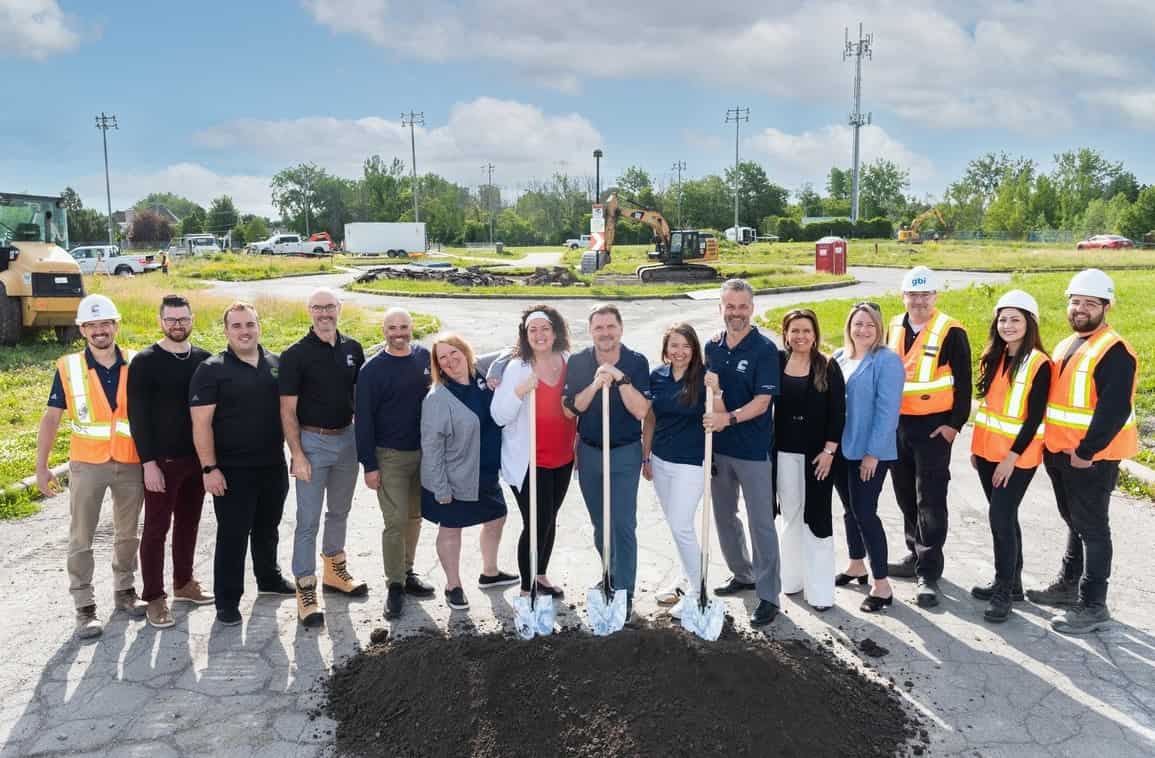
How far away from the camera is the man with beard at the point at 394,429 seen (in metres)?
5.06

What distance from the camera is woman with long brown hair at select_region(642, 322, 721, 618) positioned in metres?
4.86

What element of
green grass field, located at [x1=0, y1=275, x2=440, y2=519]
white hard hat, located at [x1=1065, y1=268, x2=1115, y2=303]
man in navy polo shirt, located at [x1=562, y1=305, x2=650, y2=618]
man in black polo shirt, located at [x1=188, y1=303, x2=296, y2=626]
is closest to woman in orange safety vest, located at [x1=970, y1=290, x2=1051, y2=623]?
white hard hat, located at [x1=1065, y1=268, x2=1115, y2=303]

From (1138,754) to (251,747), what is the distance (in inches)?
153

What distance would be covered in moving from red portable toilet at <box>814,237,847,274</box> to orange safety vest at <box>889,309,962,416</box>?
2911 centimetres

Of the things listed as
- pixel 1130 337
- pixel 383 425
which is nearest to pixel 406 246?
pixel 1130 337

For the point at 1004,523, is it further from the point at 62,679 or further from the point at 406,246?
the point at 406,246

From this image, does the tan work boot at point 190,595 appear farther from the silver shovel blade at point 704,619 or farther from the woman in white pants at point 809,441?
the woman in white pants at point 809,441

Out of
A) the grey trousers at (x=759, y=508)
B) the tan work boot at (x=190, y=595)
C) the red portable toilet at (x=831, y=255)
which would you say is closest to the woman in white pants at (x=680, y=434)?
the grey trousers at (x=759, y=508)

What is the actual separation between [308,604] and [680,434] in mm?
2402

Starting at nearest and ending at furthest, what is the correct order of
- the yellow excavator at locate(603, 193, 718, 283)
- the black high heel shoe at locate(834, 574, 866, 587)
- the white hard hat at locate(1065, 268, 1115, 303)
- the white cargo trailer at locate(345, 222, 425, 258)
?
the white hard hat at locate(1065, 268, 1115, 303)
the black high heel shoe at locate(834, 574, 866, 587)
the yellow excavator at locate(603, 193, 718, 283)
the white cargo trailer at locate(345, 222, 425, 258)

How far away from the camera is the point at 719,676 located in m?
3.92

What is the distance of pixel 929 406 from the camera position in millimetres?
5270

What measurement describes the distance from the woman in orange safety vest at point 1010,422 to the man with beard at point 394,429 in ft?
11.0

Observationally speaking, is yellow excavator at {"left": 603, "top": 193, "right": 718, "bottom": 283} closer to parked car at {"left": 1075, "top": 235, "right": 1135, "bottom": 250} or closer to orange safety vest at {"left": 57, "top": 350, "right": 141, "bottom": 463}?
parked car at {"left": 1075, "top": 235, "right": 1135, "bottom": 250}
